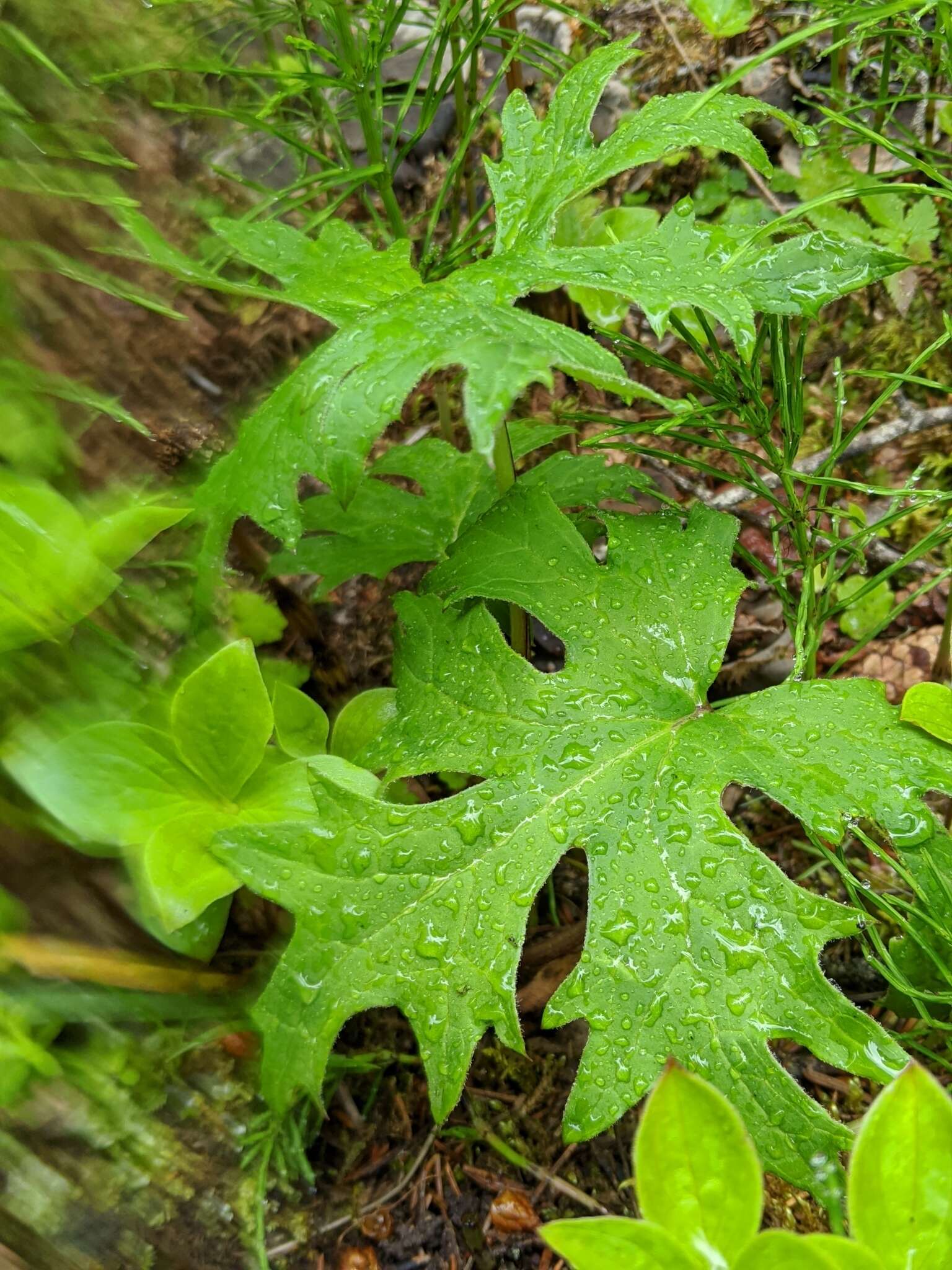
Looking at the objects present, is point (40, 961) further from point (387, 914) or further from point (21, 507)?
point (21, 507)

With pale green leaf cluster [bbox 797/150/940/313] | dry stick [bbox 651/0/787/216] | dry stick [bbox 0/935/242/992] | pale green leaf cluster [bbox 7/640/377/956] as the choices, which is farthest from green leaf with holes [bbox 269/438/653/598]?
dry stick [bbox 651/0/787/216]

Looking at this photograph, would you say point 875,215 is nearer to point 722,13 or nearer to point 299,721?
point 722,13

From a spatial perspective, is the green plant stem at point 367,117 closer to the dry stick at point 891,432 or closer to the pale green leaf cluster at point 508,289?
the pale green leaf cluster at point 508,289

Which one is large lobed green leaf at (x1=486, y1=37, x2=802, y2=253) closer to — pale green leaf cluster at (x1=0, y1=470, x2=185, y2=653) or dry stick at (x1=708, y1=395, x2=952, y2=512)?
pale green leaf cluster at (x1=0, y1=470, x2=185, y2=653)

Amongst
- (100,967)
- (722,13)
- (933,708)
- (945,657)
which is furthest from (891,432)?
(100,967)

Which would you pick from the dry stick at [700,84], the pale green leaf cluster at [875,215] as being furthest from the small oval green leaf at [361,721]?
the dry stick at [700,84]

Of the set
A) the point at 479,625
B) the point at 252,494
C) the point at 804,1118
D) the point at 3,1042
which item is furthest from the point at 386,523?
the point at 804,1118
